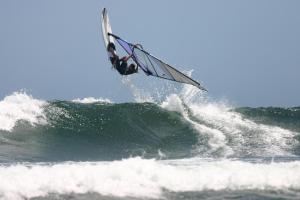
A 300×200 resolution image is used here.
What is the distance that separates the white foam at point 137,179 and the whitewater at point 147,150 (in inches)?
0.6

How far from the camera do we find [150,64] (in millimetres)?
10930

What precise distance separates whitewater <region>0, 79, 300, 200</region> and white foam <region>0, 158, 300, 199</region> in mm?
15

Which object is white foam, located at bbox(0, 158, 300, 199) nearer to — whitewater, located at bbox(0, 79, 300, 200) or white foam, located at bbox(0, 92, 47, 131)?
whitewater, located at bbox(0, 79, 300, 200)

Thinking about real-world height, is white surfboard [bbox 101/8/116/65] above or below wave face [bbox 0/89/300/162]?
above

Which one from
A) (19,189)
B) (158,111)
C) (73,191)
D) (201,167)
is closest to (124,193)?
(73,191)

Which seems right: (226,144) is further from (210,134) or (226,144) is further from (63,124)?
(63,124)

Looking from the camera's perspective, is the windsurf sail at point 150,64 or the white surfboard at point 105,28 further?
the white surfboard at point 105,28

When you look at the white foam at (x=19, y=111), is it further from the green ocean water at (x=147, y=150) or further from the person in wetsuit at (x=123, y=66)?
the person in wetsuit at (x=123, y=66)

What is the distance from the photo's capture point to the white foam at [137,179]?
705 centimetres

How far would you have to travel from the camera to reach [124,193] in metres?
7.04

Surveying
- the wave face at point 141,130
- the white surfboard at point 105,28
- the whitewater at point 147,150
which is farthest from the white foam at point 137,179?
the white surfboard at point 105,28

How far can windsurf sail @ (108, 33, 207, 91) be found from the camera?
10.4 m

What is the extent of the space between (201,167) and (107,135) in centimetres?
565

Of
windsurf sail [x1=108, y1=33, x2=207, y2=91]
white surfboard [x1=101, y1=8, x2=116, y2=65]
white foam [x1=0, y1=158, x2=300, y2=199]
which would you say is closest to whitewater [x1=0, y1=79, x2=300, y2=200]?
white foam [x1=0, y1=158, x2=300, y2=199]
